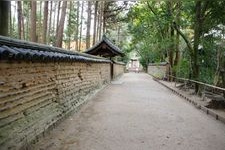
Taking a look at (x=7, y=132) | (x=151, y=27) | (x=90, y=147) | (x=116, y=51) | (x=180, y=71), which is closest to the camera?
(x=7, y=132)

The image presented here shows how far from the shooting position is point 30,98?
7.42 m

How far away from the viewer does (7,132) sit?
5961 millimetres

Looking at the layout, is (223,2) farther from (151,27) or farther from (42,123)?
(151,27)

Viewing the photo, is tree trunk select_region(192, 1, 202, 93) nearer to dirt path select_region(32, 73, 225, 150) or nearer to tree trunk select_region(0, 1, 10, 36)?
dirt path select_region(32, 73, 225, 150)

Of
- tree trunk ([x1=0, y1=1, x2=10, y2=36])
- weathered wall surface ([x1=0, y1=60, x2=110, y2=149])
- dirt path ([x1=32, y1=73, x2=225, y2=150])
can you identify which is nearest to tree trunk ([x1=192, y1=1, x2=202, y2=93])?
dirt path ([x1=32, y1=73, x2=225, y2=150])

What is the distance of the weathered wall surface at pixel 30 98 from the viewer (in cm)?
598

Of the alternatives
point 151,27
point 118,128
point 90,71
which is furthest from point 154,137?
point 151,27

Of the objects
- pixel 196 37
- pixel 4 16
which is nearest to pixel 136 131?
pixel 4 16

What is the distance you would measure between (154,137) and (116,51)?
79.0ft

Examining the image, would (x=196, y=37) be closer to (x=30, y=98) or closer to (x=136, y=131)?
(x=136, y=131)

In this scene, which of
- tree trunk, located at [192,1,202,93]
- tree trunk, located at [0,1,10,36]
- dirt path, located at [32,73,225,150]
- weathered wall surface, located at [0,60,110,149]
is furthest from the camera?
tree trunk, located at [192,1,202,93]

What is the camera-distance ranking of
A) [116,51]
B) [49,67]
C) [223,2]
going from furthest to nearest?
1. [116,51]
2. [223,2]
3. [49,67]

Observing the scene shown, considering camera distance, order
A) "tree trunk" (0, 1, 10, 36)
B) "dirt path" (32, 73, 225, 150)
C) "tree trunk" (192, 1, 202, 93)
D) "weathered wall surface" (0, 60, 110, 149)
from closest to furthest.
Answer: "weathered wall surface" (0, 60, 110, 149), "dirt path" (32, 73, 225, 150), "tree trunk" (0, 1, 10, 36), "tree trunk" (192, 1, 202, 93)

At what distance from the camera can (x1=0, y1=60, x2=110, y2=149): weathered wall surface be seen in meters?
5.98
